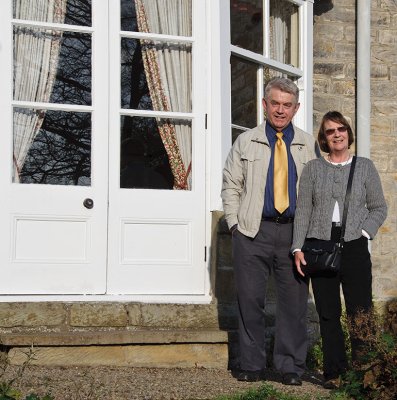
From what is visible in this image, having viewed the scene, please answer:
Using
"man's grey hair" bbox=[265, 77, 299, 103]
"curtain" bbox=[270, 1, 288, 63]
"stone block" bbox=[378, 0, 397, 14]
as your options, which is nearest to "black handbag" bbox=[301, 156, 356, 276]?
"man's grey hair" bbox=[265, 77, 299, 103]

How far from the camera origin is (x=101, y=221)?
21.5 ft

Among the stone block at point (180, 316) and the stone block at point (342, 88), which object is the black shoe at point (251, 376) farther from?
the stone block at point (342, 88)

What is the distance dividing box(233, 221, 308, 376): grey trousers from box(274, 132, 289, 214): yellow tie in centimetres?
14

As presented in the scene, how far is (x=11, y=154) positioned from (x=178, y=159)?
1.26 metres

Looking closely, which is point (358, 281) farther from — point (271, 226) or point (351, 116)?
point (351, 116)

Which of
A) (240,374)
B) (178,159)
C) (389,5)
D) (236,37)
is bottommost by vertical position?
(240,374)

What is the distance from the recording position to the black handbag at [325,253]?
5.47 m

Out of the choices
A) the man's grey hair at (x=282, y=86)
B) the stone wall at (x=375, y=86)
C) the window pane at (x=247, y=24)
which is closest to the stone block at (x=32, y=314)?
the man's grey hair at (x=282, y=86)

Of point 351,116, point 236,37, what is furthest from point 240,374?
point 351,116

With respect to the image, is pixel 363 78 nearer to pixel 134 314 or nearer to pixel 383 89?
pixel 383 89

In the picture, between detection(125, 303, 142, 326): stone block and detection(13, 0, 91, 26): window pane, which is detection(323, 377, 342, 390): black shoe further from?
detection(13, 0, 91, 26): window pane

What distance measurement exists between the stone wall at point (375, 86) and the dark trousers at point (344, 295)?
275 cm

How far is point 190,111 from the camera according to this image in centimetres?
693

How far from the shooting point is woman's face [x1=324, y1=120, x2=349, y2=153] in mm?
5613
